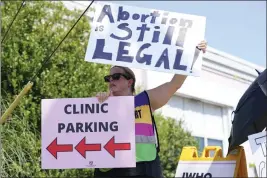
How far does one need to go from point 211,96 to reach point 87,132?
13365 millimetres

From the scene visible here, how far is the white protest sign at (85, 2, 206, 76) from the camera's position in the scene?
327 centimetres

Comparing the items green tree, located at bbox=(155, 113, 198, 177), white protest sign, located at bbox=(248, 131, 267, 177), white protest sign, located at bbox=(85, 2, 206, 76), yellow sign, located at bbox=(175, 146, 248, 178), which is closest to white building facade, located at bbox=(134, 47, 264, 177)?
green tree, located at bbox=(155, 113, 198, 177)

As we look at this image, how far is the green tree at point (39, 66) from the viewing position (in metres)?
6.80

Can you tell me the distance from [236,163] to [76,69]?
3236mm

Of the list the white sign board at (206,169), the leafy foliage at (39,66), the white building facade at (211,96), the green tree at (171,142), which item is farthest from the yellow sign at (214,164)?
the white building facade at (211,96)

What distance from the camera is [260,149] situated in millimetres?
4078

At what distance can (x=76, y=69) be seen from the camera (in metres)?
7.58

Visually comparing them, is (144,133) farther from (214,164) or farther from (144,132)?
(214,164)

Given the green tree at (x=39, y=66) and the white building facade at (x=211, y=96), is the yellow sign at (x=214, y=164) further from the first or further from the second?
the white building facade at (x=211, y=96)

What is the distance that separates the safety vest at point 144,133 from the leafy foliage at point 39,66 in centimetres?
288

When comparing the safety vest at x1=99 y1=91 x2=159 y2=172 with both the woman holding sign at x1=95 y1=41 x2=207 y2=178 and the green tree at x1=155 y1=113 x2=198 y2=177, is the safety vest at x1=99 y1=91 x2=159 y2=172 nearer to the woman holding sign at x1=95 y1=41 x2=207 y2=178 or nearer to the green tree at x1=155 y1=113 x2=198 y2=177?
the woman holding sign at x1=95 y1=41 x2=207 y2=178

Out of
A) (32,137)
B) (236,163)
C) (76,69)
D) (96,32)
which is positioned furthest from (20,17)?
(96,32)

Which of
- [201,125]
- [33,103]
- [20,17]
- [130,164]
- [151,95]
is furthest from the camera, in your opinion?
[201,125]

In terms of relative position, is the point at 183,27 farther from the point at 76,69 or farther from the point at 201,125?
the point at 201,125
